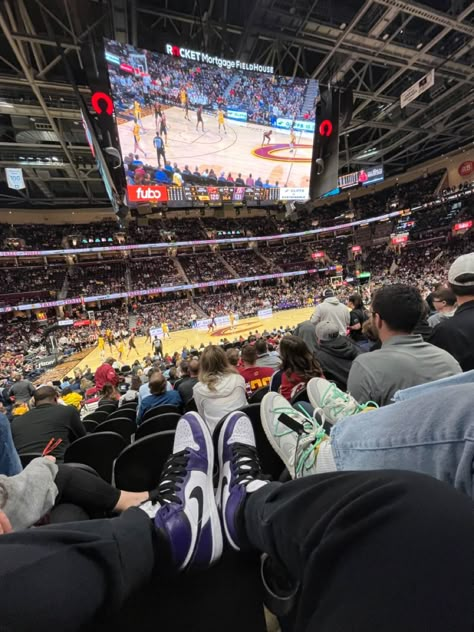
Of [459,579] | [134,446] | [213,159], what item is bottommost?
[134,446]

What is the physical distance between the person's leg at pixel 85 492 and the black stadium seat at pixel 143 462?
27cm

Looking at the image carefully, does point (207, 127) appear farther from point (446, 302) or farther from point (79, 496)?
point (79, 496)

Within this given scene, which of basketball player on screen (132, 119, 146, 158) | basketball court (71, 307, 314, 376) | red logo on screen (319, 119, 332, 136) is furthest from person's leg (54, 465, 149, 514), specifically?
basketball court (71, 307, 314, 376)

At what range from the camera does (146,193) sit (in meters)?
10.2

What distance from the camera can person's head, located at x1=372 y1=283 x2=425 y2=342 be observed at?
67.2 inches

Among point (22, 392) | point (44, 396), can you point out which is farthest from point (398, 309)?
point (22, 392)

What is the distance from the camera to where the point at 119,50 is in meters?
8.35

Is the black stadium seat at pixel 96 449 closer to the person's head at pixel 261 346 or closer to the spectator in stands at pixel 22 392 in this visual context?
the person's head at pixel 261 346

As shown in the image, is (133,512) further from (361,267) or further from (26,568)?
(361,267)

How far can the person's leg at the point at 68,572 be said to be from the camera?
1.86 feet

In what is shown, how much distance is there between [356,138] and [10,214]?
34215 mm

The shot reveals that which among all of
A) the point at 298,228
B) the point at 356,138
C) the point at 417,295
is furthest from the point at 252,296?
the point at 417,295

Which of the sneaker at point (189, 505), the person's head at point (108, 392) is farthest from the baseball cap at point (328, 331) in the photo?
the person's head at point (108, 392)

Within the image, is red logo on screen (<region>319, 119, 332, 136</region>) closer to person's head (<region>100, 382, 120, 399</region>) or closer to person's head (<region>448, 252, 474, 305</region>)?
person's head (<region>448, 252, 474, 305</region>)
